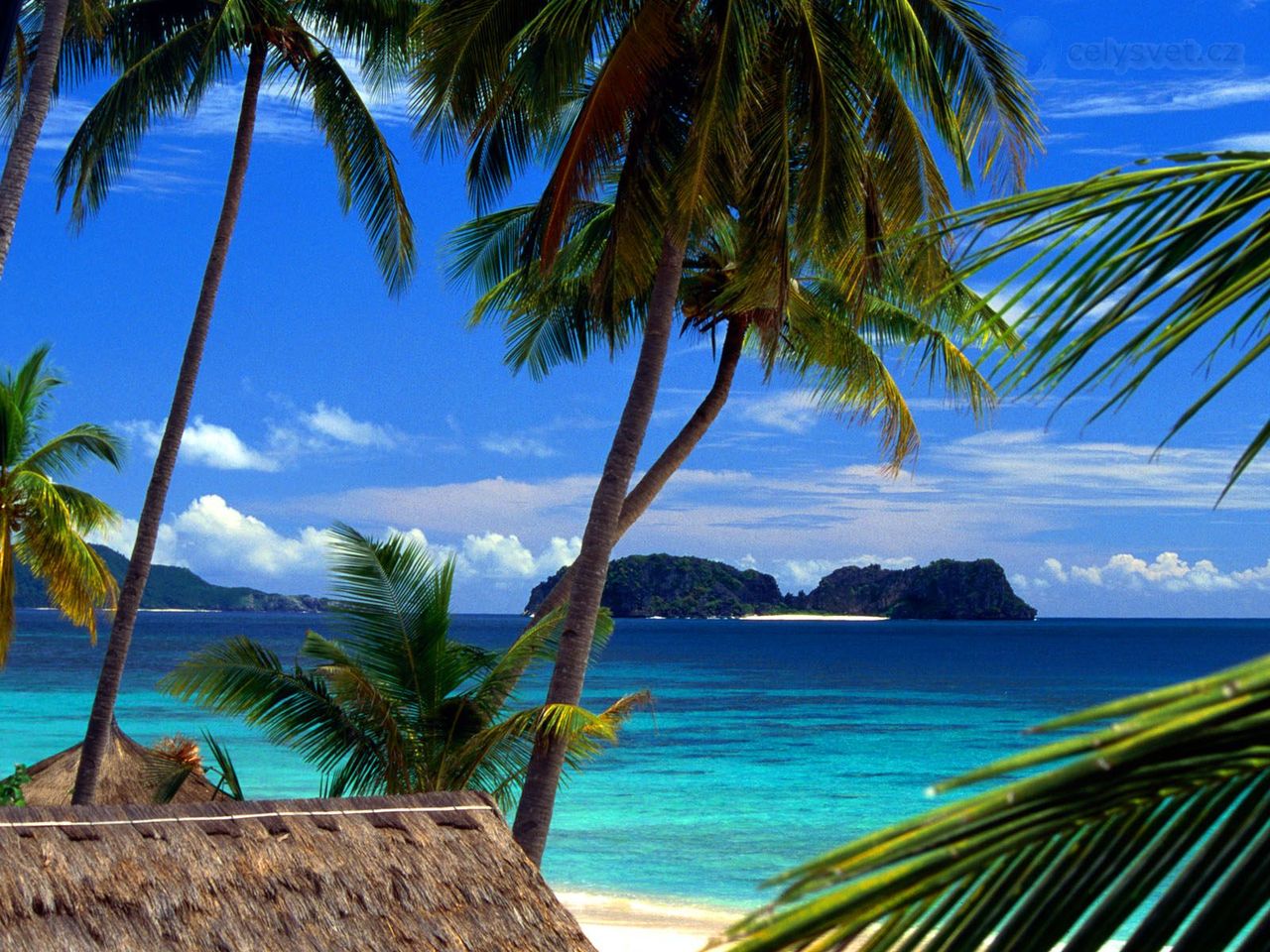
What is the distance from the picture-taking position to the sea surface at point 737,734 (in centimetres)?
2588

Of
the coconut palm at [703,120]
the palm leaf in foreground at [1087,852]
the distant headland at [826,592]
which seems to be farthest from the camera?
the distant headland at [826,592]

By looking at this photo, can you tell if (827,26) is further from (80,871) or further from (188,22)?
(80,871)

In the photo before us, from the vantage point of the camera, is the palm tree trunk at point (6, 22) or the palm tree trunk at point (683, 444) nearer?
the palm tree trunk at point (6, 22)

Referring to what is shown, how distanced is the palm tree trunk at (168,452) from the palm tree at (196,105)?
0.01 metres

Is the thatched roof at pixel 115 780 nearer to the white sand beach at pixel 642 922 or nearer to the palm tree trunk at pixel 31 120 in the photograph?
the white sand beach at pixel 642 922

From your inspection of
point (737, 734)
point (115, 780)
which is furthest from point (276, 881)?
point (737, 734)

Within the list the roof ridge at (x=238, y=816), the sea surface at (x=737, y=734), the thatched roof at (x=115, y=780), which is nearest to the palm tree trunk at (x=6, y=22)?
the sea surface at (x=737, y=734)

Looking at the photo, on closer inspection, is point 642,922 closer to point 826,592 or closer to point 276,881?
point 276,881

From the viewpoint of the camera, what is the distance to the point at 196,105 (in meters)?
14.0

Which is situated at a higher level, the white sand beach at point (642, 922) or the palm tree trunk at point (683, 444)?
the palm tree trunk at point (683, 444)

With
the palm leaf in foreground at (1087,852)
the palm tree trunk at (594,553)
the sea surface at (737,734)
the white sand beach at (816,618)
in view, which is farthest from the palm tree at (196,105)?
the white sand beach at (816,618)

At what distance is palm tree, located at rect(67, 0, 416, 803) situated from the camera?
42.7 feet

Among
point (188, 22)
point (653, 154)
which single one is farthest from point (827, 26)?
point (188, 22)

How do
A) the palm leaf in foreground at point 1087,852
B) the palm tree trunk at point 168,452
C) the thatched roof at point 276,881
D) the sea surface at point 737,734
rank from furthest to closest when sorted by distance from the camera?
1. the sea surface at point 737,734
2. the palm tree trunk at point 168,452
3. the thatched roof at point 276,881
4. the palm leaf in foreground at point 1087,852
